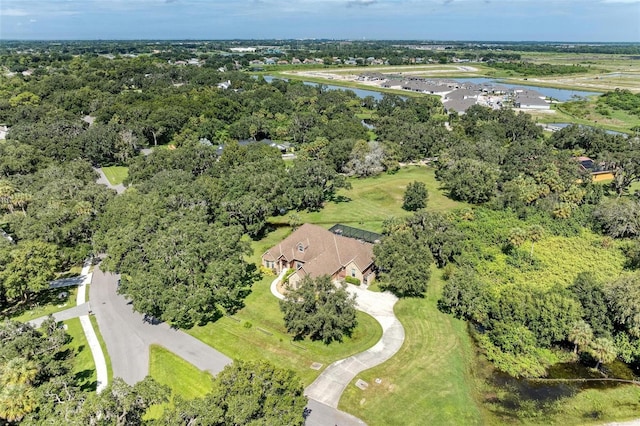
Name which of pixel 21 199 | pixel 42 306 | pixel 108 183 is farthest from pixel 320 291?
pixel 108 183

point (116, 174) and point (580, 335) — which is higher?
point (116, 174)

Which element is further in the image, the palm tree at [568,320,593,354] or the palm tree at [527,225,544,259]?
the palm tree at [527,225,544,259]

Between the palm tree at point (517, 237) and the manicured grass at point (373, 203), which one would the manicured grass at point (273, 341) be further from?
the manicured grass at point (373, 203)

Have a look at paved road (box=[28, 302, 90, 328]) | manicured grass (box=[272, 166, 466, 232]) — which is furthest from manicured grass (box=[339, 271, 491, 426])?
paved road (box=[28, 302, 90, 328])

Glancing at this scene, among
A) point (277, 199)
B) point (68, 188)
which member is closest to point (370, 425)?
point (277, 199)

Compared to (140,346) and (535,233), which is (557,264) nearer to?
(535,233)

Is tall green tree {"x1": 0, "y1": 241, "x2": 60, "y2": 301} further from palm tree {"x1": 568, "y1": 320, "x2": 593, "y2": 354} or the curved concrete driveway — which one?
palm tree {"x1": 568, "y1": 320, "x2": 593, "y2": 354}

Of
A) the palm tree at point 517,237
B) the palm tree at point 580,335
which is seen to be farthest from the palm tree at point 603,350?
the palm tree at point 517,237
